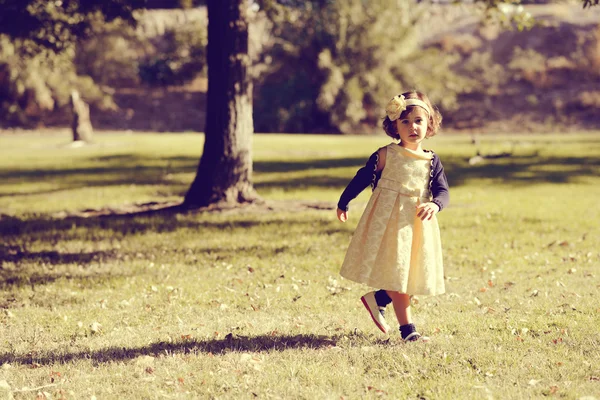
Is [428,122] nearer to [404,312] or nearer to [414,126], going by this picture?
[414,126]

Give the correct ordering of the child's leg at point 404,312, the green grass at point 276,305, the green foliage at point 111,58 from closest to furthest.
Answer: the green grass at point 276,305 → the child's leg at point 404,312 → the green foliage at point 111,58

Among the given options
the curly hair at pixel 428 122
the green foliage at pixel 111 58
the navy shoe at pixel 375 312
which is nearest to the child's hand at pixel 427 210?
the curly hair at pixel 428 122

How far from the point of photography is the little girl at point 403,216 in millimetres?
4910

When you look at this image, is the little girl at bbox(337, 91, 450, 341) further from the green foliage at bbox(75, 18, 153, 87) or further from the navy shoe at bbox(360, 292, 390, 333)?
the green foliage at bbox(75, 18, 153, 87)

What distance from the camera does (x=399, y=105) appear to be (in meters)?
4.92

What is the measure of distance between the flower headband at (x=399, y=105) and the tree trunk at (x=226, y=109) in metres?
6.03

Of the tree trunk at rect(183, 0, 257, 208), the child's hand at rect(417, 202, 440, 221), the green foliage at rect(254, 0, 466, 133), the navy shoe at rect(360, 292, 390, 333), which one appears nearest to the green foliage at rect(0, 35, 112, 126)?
the green foliage at rect(254, 0, 466, 133)

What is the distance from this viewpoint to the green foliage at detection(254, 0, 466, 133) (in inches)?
1246

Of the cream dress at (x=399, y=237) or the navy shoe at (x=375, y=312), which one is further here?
the navy shoe at (x=375, y=312)

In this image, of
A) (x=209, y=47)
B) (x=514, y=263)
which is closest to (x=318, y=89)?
(x=209, y=47)

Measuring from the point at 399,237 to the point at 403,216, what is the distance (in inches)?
6.2

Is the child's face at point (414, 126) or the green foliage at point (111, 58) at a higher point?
the green foliage at point (111, 58)

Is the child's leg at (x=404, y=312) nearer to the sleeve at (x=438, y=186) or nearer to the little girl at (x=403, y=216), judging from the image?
the little girl at (x=403, y=216)

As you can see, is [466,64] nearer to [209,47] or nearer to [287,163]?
[287,163]
